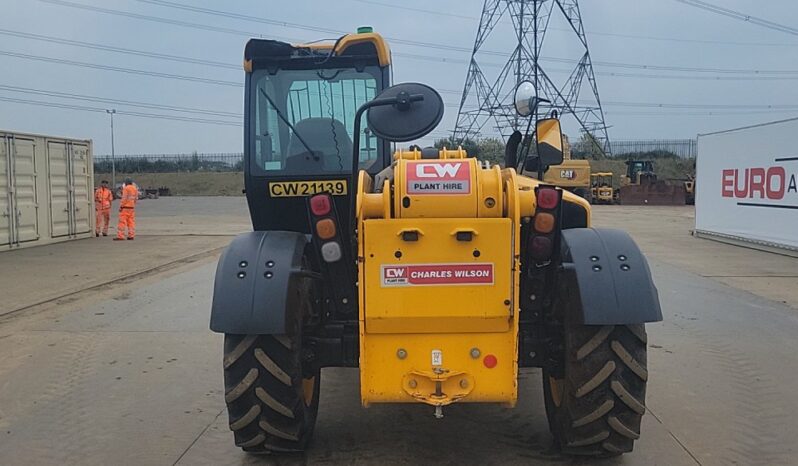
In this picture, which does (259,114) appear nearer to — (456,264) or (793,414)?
(456,264)

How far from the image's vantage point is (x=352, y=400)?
5.14 meters

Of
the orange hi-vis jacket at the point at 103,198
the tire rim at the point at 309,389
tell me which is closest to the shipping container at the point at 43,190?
the orange hi-vis jacket at the point at 103,198

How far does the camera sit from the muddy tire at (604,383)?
366cm

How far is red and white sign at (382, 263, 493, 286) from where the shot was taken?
3482 millimetres

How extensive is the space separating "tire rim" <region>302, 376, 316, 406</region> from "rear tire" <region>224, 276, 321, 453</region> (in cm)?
25

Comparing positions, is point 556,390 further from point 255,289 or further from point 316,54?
point 316,54

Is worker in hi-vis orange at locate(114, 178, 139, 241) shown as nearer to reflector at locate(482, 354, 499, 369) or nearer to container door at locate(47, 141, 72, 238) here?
container door at locate(47, 141, 72, 238)

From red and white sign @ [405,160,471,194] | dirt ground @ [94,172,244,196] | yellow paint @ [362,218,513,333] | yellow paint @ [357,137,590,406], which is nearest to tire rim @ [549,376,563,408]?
yellow paint @ [357,137,590,406]

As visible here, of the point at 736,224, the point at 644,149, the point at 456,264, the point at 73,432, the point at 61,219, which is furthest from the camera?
the point at 644,149

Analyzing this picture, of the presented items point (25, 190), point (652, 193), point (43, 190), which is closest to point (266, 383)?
point (25, 190)

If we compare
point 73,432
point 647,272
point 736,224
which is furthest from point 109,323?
point 736,224

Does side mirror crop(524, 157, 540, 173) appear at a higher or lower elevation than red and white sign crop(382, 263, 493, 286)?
higher

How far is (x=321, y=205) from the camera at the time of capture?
377cm

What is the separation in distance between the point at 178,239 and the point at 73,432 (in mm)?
14487
